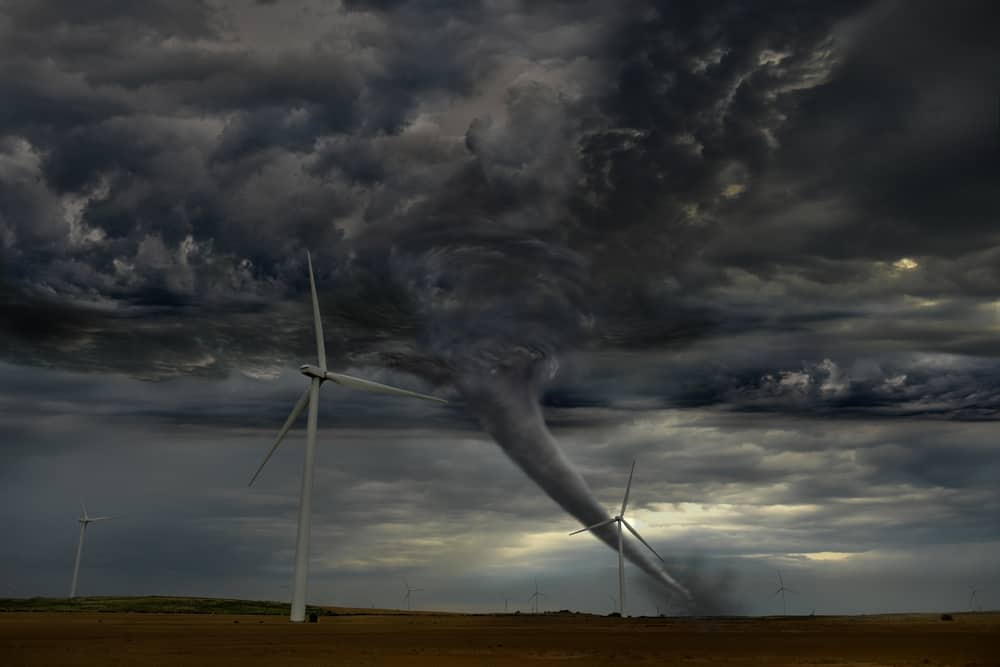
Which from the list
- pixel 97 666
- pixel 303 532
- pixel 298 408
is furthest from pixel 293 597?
pixel 97 666

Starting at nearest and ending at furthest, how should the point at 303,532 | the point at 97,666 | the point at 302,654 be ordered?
1. the point at 97,666
2. the point at 302,654
3. the point at 303,532

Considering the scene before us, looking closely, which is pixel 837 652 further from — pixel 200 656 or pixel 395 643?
pixel 200 656

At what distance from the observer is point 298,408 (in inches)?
5763

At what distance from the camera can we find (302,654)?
8300 cm

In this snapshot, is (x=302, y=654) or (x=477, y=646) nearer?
(x=302, y=654)

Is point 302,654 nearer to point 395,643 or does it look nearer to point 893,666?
point 395,643

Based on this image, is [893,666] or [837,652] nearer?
[893,666]

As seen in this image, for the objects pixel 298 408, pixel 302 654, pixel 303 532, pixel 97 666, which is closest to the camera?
pixel 97 666

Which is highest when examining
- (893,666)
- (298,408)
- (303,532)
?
(298,408)

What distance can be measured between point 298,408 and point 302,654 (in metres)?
67.4

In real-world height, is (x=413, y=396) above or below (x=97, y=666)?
above

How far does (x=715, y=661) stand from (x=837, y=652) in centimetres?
2399

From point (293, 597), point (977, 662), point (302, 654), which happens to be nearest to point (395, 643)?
point (302, 654)

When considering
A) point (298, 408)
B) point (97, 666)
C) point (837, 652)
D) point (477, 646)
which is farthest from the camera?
point (298, 408)
